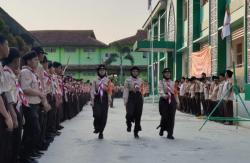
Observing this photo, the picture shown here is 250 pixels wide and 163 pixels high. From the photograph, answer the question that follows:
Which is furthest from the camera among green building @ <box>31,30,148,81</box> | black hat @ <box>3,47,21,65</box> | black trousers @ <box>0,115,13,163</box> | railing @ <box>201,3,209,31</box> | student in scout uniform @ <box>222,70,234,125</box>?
green building @ <box>31,30,148,81</box>

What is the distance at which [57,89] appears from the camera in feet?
36.1

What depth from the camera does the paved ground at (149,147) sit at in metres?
8.16

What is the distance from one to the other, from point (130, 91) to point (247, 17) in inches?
301

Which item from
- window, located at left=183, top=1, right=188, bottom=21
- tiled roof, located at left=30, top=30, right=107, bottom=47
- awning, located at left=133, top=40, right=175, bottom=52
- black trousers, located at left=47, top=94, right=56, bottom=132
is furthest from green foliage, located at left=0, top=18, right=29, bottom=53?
tiled roof, located at left=30, top=30, right=107, bottom=47

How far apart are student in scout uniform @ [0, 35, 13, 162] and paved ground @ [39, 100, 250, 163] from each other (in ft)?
7.54

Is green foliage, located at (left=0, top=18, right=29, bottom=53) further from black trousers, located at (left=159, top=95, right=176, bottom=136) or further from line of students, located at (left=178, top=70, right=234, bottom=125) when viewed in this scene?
line of students, located at (left=178, top=70, right=234, bottom=125)

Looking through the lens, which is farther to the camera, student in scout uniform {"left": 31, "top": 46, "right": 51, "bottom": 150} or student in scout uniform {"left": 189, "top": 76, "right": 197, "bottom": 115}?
student in scout uniform {"left": 189, "top": 76, "right": 197, "bottom": 115}

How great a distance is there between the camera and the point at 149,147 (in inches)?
379

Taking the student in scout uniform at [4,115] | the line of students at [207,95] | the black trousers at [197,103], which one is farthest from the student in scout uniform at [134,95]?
the black trousers at [197,103]

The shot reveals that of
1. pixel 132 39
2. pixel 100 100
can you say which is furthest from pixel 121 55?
pixel 100 100

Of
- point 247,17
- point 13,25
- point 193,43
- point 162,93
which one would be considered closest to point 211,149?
point 162,93

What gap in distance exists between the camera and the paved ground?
816 cm

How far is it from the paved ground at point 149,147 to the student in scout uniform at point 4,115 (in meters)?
2.30

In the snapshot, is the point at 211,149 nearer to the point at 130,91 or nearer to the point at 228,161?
the point at 228,161
